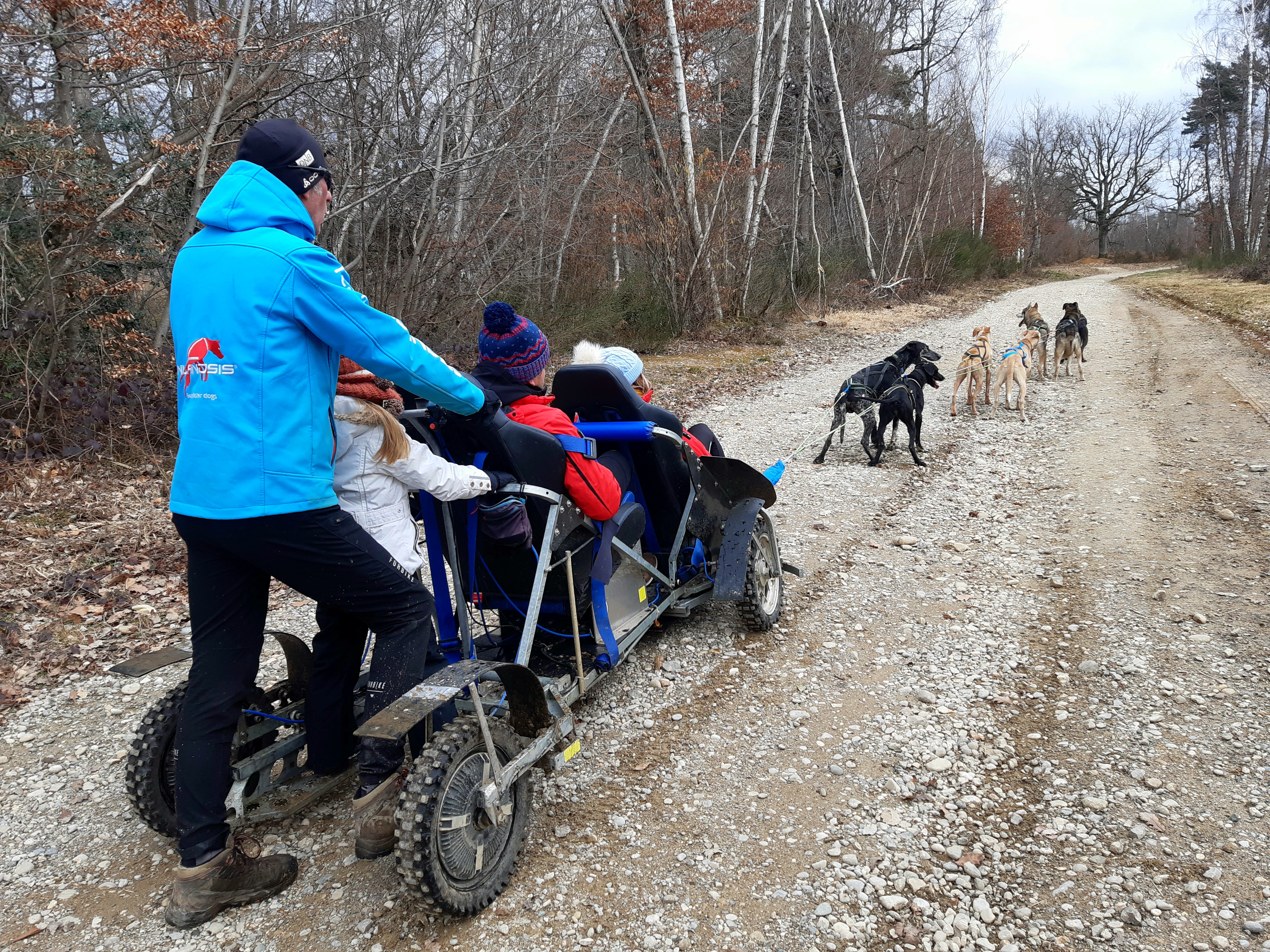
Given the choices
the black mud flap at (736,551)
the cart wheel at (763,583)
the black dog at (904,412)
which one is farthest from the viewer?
the black dog at (904,412)

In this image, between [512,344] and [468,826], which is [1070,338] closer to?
[512,344]

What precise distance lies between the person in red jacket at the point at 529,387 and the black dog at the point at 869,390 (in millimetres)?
5220

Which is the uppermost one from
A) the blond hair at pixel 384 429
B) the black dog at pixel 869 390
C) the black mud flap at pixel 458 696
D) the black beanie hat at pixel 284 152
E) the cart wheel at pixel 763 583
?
the black beanie hat at pixel 284 152

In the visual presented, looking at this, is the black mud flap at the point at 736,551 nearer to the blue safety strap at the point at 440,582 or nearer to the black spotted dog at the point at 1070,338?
the blue safety strap at the point at 440,582

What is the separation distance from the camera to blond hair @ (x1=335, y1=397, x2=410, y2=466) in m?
2.63

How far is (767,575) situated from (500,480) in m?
2.19

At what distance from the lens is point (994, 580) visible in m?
5.18

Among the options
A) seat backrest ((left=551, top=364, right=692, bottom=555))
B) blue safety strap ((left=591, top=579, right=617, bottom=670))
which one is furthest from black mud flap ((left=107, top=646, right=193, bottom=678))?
seat backrest ((left=551, top=364, right=692, bottom=555))

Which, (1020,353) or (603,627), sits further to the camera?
(1020,353)

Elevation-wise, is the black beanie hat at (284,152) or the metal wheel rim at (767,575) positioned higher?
the black beanie hat at (284,152)

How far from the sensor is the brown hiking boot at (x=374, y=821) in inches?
104

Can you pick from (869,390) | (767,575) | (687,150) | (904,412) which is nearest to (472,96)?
(687,150)

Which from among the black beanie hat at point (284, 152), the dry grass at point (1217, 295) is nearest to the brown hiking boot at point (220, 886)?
the black beanie hat at point (284, 152)

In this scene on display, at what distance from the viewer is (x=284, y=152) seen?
7.71 feet
